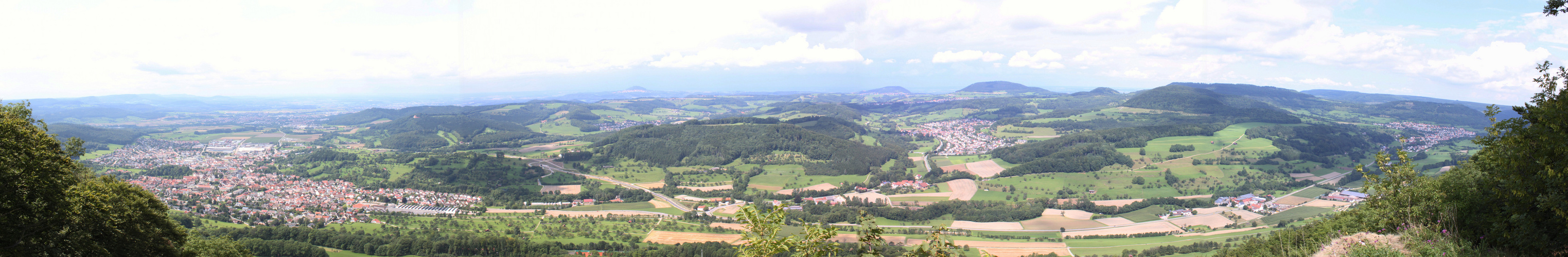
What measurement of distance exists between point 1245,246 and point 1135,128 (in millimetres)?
78155

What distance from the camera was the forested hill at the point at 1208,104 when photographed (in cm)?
10838

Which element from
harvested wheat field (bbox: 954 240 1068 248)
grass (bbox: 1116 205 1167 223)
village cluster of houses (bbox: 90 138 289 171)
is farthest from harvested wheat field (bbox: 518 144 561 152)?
grass (bbox: 1116 205 1167 223)

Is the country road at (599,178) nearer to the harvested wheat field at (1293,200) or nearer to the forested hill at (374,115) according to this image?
the harvested wheat field at (1293,200)

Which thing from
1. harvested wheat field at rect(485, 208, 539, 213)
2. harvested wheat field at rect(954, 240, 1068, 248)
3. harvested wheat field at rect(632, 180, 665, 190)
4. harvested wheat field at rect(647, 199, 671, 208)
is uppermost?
harvested wheat field at rect(954, 240, 1068, 248)

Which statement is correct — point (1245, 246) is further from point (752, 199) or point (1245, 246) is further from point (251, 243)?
point (251, 243)

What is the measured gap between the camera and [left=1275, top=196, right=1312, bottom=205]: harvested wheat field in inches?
2005

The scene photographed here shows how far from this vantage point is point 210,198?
5319 cm

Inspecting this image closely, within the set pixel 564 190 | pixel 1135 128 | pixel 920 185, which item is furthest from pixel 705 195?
pixel 1135 128

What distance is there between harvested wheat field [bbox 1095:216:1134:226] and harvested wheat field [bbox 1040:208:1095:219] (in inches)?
45.4

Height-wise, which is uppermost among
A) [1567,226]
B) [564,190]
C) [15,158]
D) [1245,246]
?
[15,158]

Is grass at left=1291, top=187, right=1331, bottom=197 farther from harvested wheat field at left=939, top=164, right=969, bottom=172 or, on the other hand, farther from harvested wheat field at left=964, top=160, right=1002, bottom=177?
harvested wheat field at left=939, top=164, right=969, bottom=172

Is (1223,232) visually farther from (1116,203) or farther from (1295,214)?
(1116,203)

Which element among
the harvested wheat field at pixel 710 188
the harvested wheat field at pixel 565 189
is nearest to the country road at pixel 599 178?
the harvested wheat field at pixel 710 188

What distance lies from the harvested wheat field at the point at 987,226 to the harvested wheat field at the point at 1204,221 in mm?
12424
